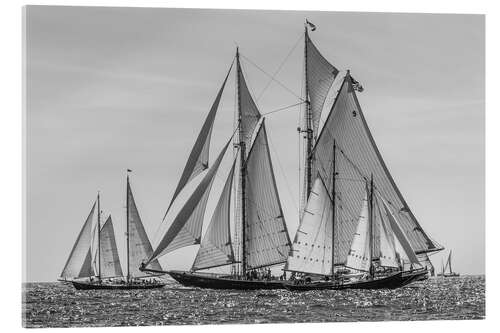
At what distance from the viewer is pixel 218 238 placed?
67.5ft

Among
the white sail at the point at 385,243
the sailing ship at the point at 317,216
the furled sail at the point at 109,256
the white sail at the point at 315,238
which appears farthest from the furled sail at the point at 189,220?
the white sail at the point at 385,243

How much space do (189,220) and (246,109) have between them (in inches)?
89.3

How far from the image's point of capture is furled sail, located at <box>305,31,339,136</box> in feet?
60.7

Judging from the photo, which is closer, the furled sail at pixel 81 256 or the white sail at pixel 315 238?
the furled sail at pixel 81 256

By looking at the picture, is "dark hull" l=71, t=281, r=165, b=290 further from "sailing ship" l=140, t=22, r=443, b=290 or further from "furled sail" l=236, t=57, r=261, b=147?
"furled sail" l=236, t=57, r=261, b=147

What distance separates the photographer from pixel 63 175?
17156mm

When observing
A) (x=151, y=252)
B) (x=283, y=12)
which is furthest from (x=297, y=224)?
(x=283, y=12)

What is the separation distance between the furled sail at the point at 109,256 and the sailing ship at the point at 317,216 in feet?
2.45

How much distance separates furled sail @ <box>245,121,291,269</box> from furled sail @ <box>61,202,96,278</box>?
134 inches

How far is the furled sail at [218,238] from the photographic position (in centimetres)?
2008

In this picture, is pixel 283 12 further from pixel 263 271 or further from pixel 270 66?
pixel 263 271

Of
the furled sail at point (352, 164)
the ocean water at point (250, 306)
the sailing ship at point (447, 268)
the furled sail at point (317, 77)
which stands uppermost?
the furled sail at point (317, 77)

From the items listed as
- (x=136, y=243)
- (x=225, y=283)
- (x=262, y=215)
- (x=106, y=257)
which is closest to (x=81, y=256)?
(x=136, y=243)

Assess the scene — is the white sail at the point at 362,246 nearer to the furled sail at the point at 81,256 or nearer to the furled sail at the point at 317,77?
the furled sail at the point at 317,77
